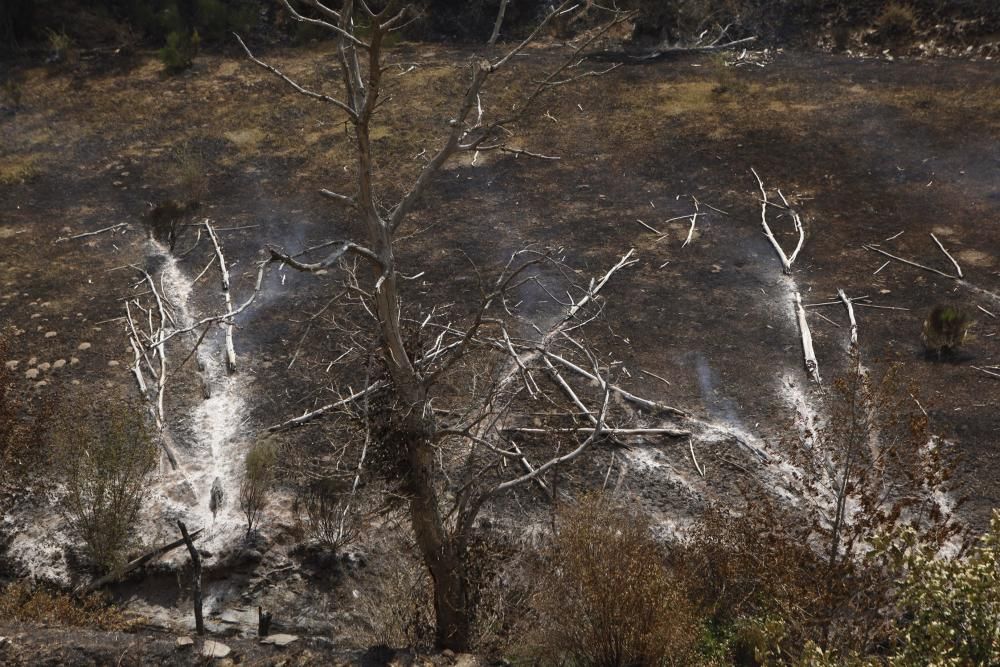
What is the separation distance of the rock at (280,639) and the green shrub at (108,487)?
6.73 feet

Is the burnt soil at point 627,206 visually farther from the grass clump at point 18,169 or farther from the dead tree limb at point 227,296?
the dead tree limb at point 227,296

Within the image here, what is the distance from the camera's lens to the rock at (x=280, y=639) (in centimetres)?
715

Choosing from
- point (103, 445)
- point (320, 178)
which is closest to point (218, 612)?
point (103, 445)

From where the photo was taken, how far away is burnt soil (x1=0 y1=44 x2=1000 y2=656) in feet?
33.5

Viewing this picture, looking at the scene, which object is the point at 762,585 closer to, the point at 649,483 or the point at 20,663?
the point at 649,483

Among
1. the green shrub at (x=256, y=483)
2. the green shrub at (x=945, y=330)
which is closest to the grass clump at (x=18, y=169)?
the green shrub at (x=256, y=483)

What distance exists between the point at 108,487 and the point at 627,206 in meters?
7.84

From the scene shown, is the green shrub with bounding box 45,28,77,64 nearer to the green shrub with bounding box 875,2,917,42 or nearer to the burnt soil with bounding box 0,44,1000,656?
the burnt soil with bounding box 0,44,1000,656

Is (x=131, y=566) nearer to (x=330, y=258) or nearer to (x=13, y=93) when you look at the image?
(x=330, y=258)

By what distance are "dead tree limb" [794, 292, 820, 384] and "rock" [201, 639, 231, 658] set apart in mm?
6283

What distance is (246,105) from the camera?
1747cm

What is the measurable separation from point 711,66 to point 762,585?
40.8 feet

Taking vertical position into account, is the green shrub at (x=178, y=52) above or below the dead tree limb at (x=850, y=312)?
above

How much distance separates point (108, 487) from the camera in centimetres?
870
